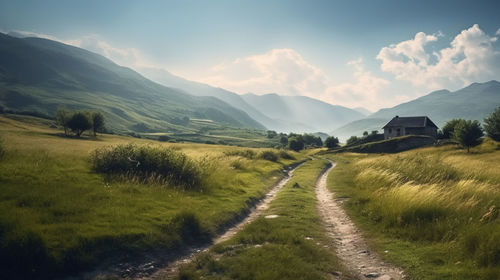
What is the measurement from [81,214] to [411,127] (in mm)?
132312

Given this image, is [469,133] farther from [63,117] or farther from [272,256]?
[63,117]

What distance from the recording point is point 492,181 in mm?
17469

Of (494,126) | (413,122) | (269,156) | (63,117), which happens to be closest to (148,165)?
(269,156)

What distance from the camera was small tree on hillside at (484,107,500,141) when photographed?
250 feet

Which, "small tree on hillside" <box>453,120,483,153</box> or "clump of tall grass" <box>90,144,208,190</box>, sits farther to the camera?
"small tree on hillside" <box>453,120,483,153</box>

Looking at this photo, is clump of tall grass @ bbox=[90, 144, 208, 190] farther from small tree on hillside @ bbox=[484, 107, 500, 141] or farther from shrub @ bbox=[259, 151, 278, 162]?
small tree on hillside @ bbox=[484, 107, 500, 141]

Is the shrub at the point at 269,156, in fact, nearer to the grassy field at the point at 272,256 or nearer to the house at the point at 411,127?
the grassy field at the point at 272,256

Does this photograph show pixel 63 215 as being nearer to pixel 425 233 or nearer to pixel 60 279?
pixel 60 279

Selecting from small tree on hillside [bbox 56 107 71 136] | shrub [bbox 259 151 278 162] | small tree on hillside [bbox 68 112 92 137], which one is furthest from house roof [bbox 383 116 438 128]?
small tree on hillside [bbox 56 107 71 136]

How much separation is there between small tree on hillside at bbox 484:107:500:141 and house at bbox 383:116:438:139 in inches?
1374

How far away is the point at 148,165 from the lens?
71.1ft

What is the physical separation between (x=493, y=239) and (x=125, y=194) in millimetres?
17129

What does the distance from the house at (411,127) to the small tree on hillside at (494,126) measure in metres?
34.9

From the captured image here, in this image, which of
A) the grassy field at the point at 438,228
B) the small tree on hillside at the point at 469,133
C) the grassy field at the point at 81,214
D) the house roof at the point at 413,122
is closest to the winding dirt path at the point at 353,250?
the grassy field at the point at 438,228
